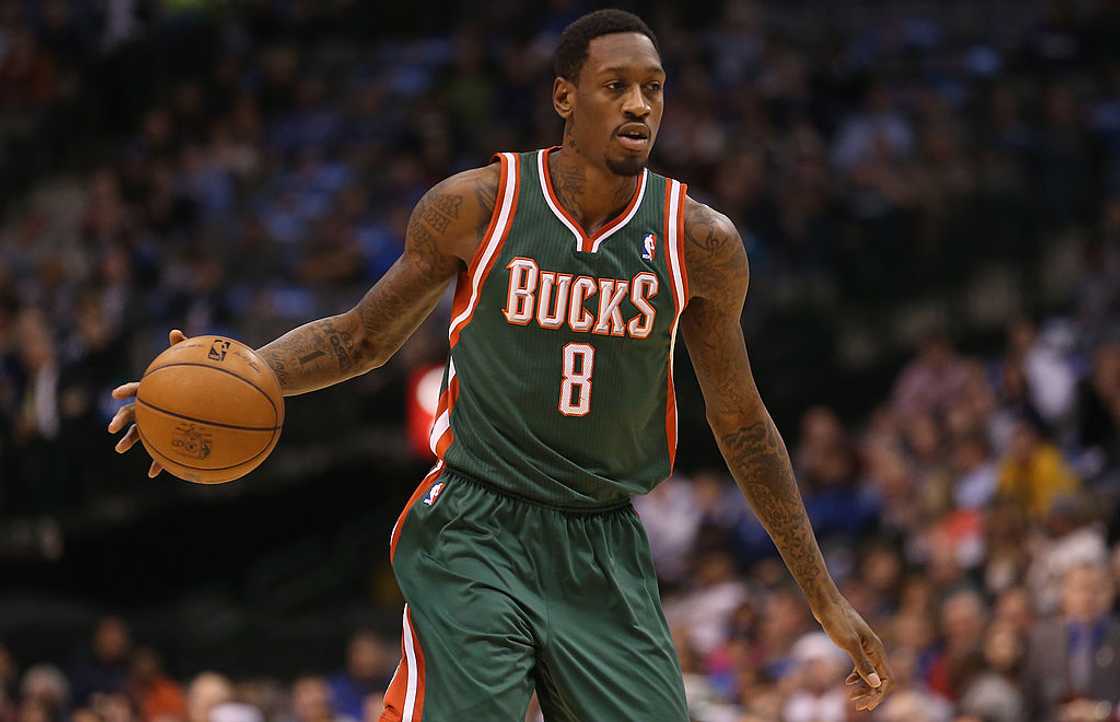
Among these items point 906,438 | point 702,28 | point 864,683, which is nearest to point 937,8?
point 702,28

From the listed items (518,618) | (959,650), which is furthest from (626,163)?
(959,650)

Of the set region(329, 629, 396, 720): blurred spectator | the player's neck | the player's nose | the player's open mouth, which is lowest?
region(329, 629, 396, 720): blurred spectator

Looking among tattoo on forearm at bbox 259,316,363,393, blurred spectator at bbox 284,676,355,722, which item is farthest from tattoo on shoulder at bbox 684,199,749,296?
blurred spectator at bbox 284,676,355,722

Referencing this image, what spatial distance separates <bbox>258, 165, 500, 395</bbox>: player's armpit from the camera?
4.52 metres

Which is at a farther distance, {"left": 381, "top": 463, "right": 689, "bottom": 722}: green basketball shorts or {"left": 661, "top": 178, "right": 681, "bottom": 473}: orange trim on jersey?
{"left": 661, "top": 178, "right": 681, "bottom": 473}: orange trim on jersey

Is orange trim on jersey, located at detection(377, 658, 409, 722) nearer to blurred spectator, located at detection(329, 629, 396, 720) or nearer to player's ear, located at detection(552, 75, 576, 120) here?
player's ear, located at detection(552, 75, 576, 120)

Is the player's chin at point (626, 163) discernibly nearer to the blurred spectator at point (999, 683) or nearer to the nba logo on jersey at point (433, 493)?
the nba logo on jersey at point (433, 493)

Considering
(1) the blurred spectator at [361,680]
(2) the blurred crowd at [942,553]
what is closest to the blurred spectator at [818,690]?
(2) the blurred crowd at [942,553]

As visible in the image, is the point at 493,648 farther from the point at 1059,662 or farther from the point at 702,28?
the point at 702,28

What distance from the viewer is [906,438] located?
11391 millimetres

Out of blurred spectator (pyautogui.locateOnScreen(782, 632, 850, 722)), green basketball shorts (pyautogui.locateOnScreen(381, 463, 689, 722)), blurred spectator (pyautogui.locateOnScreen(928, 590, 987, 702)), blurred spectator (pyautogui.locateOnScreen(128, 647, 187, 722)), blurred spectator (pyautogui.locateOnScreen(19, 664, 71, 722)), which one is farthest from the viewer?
blurred spectator (pyautogui.locateOnScreen(128, 647, 187, 722))

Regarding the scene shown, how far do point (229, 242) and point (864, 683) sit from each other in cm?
1085

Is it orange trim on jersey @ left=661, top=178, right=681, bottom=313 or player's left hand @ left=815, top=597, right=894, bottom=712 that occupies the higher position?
orange trim on jersey @ left=661, top=178, right=681, bottom=313

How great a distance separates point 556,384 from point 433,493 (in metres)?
0.41
